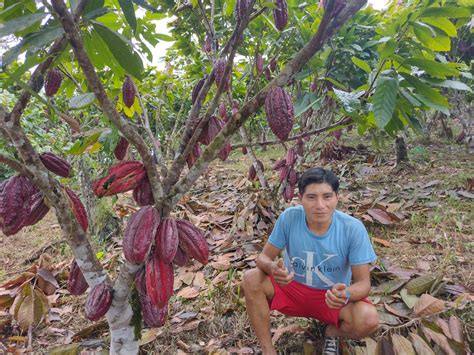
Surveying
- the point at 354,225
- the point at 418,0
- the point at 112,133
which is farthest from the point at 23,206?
the point at 418,0

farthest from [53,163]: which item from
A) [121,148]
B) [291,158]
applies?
[291,158]

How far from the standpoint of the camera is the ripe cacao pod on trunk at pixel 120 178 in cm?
99

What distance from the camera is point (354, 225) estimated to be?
1.56m

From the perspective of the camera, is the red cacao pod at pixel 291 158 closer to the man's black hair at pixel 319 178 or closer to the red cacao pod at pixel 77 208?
the man's black hair at pixel 319 178

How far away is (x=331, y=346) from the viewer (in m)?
1.55

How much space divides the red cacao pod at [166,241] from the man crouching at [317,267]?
1.93 ft

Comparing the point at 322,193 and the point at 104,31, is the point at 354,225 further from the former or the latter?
the point at 104,31

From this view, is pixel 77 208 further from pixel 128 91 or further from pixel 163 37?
pixel 163 37

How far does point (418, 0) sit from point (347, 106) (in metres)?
0.72

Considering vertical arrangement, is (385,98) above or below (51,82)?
below

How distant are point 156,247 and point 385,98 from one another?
0.72 m

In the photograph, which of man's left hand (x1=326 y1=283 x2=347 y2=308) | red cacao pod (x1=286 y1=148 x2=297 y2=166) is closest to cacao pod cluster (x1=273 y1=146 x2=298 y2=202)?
red cacao pod (x1=286 y1=148 x2=297 y2=166)

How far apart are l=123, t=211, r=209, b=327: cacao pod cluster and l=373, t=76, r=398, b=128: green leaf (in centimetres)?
60

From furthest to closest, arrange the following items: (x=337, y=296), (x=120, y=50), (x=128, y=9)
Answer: (x=337, y=296) < (x=120, y=50) < (x=128, y=9)
